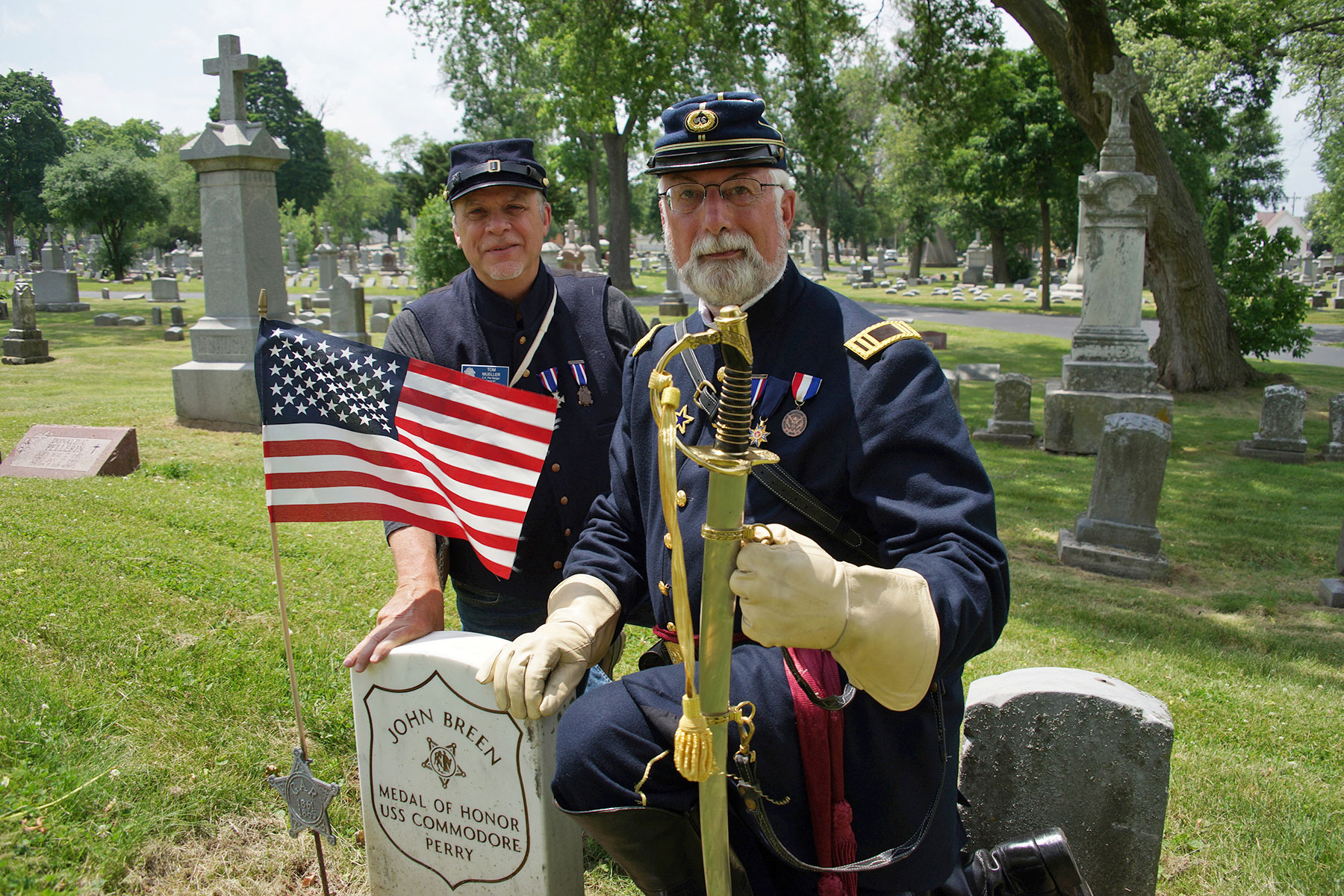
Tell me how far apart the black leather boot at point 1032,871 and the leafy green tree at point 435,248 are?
20389 millimetres

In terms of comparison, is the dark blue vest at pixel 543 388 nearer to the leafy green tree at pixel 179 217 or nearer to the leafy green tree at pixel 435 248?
the leafy green tree at pixel 435 248

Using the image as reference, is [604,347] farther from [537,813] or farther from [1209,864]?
[1209,864]

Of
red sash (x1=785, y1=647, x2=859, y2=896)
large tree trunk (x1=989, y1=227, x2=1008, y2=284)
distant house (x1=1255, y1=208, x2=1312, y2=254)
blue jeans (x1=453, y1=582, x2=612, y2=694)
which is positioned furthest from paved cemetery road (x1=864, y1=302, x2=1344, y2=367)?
distant house (x1=1255, y1=208, x2=1312, y2=254)

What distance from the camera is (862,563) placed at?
2.15 meters

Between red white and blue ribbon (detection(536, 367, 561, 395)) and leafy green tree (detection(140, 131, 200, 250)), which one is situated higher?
leafy green tree (detection(140, 131, 200, 250))

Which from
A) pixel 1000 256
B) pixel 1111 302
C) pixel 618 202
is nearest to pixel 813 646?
pixel 1111 302

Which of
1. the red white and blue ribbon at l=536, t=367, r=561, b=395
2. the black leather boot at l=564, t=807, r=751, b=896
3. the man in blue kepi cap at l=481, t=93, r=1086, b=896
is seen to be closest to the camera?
the man in blue kepi cap at l=481, t=93, r=1086, b=896

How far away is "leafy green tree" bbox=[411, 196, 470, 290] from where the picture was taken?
2155 cm

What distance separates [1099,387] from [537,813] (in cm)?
1032

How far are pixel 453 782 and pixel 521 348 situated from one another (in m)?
1.44

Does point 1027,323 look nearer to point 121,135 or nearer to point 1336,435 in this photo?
point 1336,435

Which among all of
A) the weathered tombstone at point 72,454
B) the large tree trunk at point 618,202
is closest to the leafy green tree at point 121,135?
the large tree trunk at point 618,202

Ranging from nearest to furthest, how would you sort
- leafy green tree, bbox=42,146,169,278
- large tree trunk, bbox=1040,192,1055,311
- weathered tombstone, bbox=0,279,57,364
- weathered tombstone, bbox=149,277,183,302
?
weathered tombstone, bbox=0,279,57,364
large tree trunk, bbox=1040,192,1055,311
weathered tombstone, bbox=149,277,183,302
leafy green tree, bbox=42,146,169,278

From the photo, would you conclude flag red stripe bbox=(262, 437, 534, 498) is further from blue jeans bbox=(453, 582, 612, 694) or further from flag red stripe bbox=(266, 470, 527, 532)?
blue jeans bbox=(453, 582, 612, 694)
